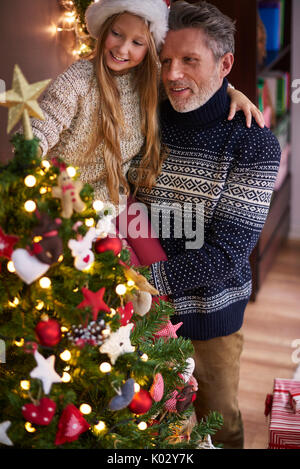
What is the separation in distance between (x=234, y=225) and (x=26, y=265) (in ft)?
2.39

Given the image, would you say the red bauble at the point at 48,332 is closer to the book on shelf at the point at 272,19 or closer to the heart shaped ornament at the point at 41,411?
the heart shaped ornament at the point at 41,411

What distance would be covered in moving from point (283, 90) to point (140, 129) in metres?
2.11

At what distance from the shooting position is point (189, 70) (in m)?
1.57

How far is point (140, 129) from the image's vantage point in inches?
64.1

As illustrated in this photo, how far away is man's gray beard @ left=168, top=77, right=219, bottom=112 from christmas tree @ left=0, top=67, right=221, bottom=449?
0.54 m

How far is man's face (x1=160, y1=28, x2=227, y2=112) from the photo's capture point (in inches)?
60.7

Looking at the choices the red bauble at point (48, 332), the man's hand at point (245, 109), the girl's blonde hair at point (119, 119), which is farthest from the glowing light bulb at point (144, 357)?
the man's hand at point (245, 109)

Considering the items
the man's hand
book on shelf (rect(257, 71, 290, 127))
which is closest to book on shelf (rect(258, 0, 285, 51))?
book on shelf (rect(257, 71, 290, 127))

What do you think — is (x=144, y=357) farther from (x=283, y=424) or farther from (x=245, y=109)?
(x=245, y=109)

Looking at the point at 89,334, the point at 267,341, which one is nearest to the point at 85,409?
the point at 89,334

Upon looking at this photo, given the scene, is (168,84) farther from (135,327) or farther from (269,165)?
(135,327)

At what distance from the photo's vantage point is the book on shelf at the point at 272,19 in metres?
3.32

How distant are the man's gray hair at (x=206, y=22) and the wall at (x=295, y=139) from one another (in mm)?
2202
